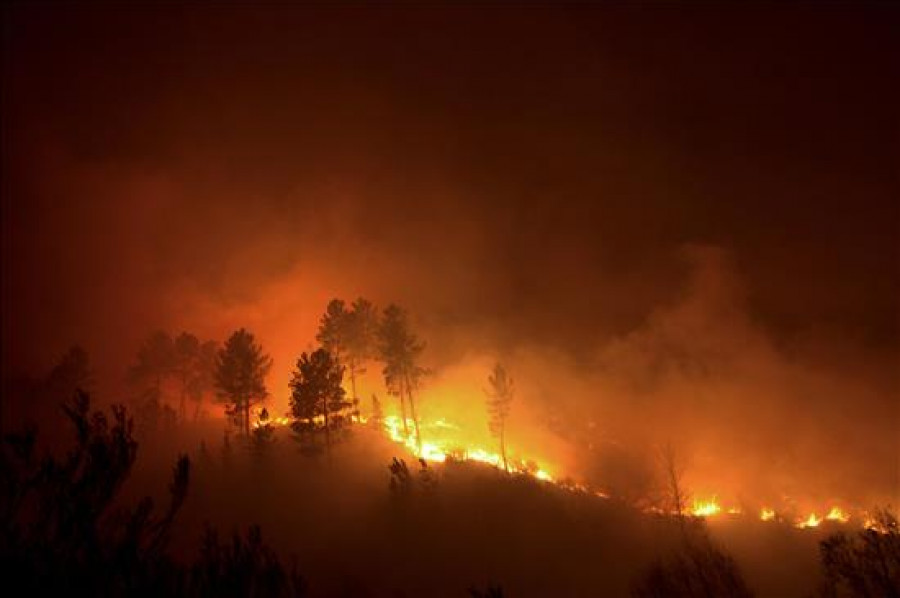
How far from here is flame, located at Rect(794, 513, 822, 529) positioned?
64.0 metres

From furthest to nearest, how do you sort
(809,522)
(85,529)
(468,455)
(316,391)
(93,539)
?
(809,522), (468,455), (316,391), (85,529), (93,539)

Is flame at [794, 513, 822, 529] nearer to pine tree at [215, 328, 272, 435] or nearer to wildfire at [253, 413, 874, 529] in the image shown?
wildfire at [253, 413, 874, 529]

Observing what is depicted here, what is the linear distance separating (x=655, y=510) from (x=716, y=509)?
14961 millimetres

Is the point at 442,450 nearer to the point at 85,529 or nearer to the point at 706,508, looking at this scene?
the point at 706,508

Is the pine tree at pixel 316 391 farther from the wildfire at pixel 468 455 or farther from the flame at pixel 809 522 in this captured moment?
the flame at pixel 809 522

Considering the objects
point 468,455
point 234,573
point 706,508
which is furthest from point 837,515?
point 234,573

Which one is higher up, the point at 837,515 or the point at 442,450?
the point at 442,450

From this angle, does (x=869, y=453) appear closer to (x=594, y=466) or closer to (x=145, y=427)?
(x=594, y=466)

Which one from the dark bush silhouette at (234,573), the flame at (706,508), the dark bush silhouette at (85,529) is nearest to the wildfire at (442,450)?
the flame at (706,508)

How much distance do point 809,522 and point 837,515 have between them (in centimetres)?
828

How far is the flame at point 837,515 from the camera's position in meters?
70.6

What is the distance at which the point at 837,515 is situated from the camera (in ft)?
239

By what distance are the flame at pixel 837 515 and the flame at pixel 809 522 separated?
1497 mm

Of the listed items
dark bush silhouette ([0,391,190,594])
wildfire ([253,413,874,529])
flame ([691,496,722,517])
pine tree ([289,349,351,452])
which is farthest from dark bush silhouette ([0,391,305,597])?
flame ([691,496,722,517])
